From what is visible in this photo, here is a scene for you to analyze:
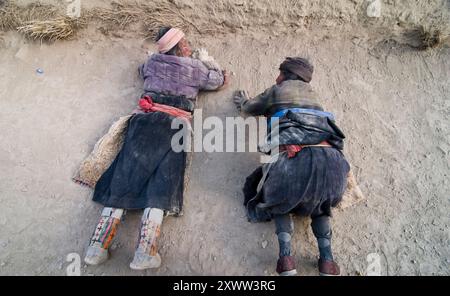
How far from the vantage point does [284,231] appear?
7.15 ft

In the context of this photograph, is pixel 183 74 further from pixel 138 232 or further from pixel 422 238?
pixel 422 238

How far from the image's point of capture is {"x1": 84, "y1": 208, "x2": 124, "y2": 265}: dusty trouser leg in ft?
7.17

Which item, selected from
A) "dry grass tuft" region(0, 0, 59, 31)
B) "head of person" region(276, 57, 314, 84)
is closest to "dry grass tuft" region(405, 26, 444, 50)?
"head of person" region(276, 57, 314, 84)

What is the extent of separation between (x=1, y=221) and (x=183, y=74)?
1.68 metres

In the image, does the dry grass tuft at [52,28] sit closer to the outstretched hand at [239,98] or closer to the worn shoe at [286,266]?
the outstretched hand at [239,98]

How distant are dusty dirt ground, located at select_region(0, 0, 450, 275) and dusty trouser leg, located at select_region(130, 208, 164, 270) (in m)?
0.16

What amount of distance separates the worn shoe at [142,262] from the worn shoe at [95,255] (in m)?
0.22

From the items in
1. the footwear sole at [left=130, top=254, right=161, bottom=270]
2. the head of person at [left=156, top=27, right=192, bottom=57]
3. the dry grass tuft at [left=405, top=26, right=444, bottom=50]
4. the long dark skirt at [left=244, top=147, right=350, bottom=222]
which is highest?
the dry grass tuft at [left=405, top=26, right=444, bottom=50]

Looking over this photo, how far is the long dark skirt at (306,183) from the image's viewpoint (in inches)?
81.6

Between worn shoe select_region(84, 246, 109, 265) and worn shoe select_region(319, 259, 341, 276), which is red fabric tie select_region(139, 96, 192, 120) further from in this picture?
worn shoe select_region(319, 259, 341, 276)

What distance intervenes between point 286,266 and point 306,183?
50 cm

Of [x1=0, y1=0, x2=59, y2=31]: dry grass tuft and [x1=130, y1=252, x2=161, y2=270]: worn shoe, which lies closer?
[x1=130, y1=252, x2=161, y2=270]: worn shoe

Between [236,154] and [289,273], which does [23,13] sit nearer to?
[236,154]

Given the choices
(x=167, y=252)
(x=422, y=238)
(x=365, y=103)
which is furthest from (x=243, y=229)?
(x=365, y=103)
